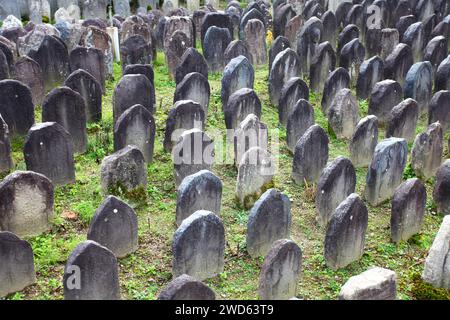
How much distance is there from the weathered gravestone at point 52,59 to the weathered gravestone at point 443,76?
548 cm

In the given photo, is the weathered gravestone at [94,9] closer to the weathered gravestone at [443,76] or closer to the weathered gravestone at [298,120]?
the weathered gravestone at [298,120]

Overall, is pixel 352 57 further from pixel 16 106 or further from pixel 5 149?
pixel 5 149

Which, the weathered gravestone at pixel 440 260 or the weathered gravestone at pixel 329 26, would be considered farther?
the weathered gravestone at pixel 329 26

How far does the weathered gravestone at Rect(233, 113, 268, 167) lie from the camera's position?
7.06 meters

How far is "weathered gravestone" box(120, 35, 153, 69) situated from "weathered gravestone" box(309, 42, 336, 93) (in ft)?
8.69

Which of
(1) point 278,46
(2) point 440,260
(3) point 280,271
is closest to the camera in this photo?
(3) point 280,271

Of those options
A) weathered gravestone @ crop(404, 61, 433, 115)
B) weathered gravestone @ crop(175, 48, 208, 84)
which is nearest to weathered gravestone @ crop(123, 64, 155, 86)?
weathered gravestone @ crop(175, 48, 208, 84)

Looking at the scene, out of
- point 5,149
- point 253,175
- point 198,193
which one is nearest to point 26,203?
point 5,149

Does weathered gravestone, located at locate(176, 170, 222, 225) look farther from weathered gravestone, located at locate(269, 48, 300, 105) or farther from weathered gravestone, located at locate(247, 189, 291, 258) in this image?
weathered gravestone, located at locate(269, 48, 300, 105)

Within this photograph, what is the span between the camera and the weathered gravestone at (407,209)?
19.3ft

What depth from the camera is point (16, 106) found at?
741cm

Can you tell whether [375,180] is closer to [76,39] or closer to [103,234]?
[103,234]

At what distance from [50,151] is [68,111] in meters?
0.89

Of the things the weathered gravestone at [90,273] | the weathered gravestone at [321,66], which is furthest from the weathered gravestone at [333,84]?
the weathered gravestone at [90,273]
